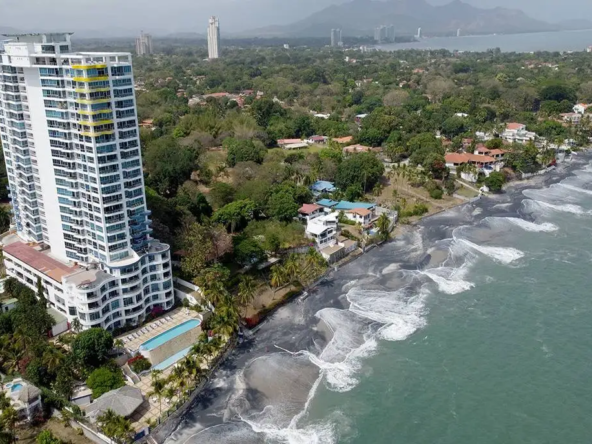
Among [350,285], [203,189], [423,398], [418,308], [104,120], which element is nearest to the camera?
[423,398]

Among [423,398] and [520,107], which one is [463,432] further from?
[520,107]

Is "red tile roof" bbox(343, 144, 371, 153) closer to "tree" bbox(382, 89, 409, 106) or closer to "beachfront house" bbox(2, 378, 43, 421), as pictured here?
"tree" bbox(382, 89, 409, 106)

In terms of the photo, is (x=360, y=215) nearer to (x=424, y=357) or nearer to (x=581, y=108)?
(x=424, y=357)

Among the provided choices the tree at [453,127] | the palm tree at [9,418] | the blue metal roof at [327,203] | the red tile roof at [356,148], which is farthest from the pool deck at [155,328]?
the tree at [453,127]

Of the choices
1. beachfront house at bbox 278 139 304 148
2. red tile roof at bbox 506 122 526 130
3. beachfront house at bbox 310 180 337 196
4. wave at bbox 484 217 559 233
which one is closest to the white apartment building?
beachfront house at bbox 310 180 337 196

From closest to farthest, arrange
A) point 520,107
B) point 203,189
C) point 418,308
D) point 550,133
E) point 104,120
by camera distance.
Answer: point 104,120
point 418,308
point 203,189
point 550,133
point 520,107

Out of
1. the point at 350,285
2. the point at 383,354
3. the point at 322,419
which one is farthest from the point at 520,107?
the point at 322,419
